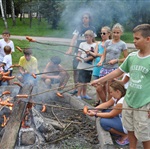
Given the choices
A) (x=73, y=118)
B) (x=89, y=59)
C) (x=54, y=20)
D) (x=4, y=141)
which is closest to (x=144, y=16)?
(x=54, y=20)

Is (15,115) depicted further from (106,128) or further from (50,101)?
(50,101)

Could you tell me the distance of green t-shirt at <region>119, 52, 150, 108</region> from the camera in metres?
3.17

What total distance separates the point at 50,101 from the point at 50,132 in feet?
5.58

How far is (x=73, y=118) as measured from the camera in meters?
4.85

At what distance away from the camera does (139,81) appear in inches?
127

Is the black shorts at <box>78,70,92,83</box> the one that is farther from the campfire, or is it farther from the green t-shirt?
the green t-shirt

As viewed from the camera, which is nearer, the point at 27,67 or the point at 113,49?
the point at 113,49

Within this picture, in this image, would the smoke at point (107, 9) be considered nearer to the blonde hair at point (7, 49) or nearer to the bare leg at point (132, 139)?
the blonde hair at point (7, 49)

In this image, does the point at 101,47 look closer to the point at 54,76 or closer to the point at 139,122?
the point at 54,76

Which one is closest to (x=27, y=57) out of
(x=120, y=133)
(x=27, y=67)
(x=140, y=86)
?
(x=27, y=67)

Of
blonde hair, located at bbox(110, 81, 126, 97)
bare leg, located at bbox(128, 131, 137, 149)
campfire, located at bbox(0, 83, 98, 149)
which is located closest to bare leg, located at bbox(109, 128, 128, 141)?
campfire, located at bbox(0, 83, 98, 149)

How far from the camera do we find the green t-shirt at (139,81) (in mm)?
3169

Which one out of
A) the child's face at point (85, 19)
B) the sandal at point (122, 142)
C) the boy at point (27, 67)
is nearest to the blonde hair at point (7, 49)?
the boy at point (27, 67)

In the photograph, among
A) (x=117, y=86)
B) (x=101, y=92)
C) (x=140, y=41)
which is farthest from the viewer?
(x=101, y=92)
